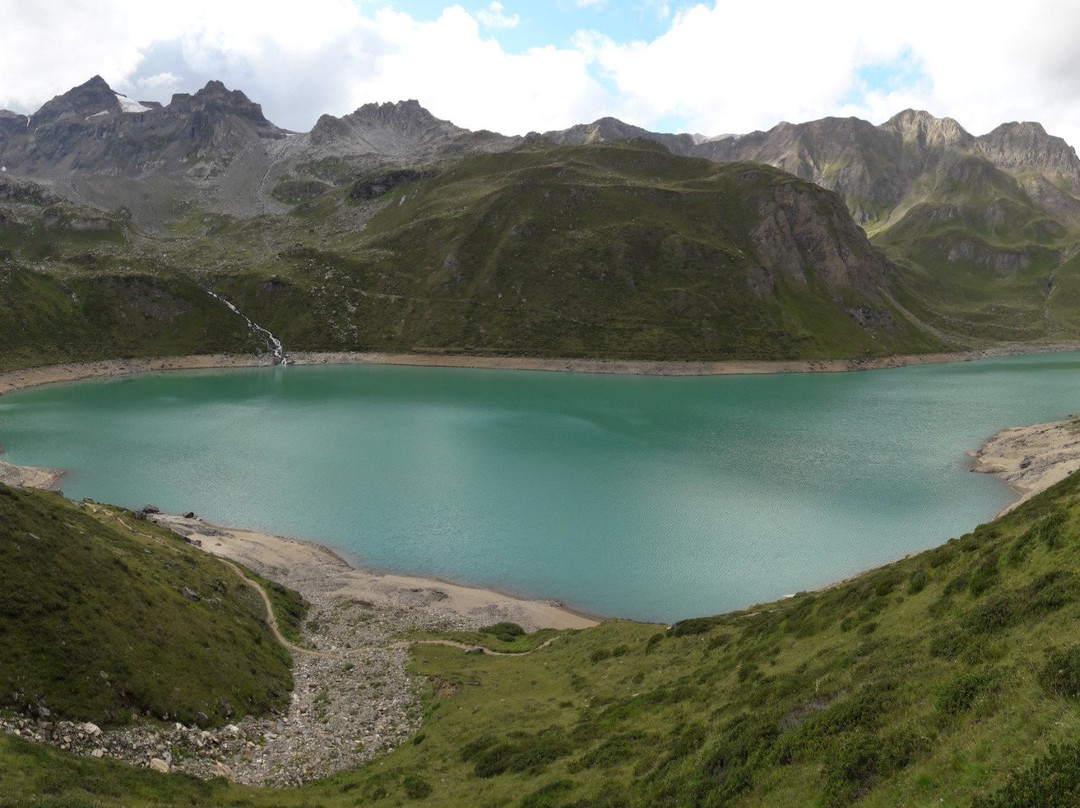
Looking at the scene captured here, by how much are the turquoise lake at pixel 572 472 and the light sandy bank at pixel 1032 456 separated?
2620mm

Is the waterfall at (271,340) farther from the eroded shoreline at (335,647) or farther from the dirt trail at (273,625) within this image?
the dirt trail at (273,625)

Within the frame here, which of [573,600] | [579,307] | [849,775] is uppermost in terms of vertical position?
[579,307]

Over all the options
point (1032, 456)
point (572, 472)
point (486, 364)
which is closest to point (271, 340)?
point (486, 364)

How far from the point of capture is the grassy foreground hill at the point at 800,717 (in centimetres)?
1183

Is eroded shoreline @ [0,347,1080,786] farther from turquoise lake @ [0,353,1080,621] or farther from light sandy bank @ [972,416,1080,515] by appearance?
turquoise lake @ [0,353,1080,621]

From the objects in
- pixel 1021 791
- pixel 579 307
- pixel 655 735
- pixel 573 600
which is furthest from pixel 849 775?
pixel 579 307

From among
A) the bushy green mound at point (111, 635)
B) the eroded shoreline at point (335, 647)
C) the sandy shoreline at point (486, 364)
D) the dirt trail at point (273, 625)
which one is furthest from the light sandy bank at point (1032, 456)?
the sandy shoreline at point (486, 364)

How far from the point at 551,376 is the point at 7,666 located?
148 metres

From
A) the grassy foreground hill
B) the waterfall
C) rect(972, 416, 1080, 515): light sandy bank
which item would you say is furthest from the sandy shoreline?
the grassy foreground hill

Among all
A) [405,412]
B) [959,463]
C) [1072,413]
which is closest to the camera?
[959,463]

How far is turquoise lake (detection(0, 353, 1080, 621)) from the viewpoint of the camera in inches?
2176

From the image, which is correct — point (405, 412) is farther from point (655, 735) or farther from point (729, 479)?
point (655, 735)

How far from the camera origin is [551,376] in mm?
167500

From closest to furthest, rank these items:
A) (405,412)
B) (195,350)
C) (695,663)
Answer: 1. (695,663)
2. (405,412)
3. (195,350)
